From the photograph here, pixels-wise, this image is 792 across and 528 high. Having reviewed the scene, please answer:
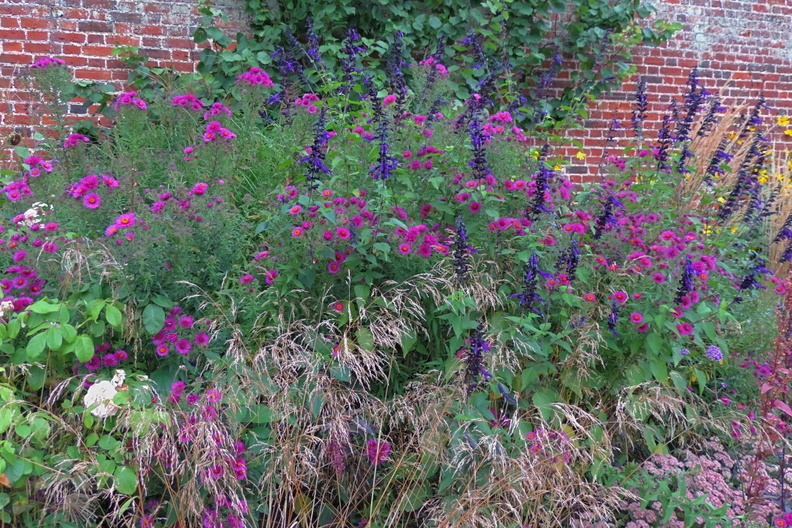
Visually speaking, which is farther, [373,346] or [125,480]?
[373,346]

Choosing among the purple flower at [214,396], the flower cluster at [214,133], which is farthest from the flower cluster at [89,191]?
the purple flower at [214,396]

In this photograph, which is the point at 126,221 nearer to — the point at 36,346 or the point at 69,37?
the point at 36,346

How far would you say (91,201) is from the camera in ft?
7.86

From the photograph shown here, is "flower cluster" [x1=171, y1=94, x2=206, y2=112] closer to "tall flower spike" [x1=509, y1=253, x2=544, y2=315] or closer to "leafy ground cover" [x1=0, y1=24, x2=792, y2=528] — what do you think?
"leafy ground cover" [x1=0, y1=24, x2=792, y2=528]

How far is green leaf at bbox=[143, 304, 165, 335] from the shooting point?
2.13 metres

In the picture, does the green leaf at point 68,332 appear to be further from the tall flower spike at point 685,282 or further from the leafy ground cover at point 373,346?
the tall flower spike at point 685,282

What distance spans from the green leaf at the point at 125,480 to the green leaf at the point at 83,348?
1.15 feet

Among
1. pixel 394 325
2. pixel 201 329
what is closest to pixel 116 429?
pixel 201 329

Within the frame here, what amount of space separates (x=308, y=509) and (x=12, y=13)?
154 inches

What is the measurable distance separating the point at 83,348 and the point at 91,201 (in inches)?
26.9

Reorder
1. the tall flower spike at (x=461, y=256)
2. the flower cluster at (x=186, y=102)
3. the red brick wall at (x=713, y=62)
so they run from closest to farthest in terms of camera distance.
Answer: the tall flower spike at (x=461, y=256), the flower cluster at (x=186, y=102), the red brick wall at (x=713, y=62)

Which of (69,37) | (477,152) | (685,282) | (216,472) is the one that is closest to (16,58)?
(69,37)

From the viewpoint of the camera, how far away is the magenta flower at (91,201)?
238 cm

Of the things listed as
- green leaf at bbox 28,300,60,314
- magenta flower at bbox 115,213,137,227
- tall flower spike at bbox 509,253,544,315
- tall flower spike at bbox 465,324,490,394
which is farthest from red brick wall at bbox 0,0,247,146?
tall flower spike at bbox 465,324,490,394
